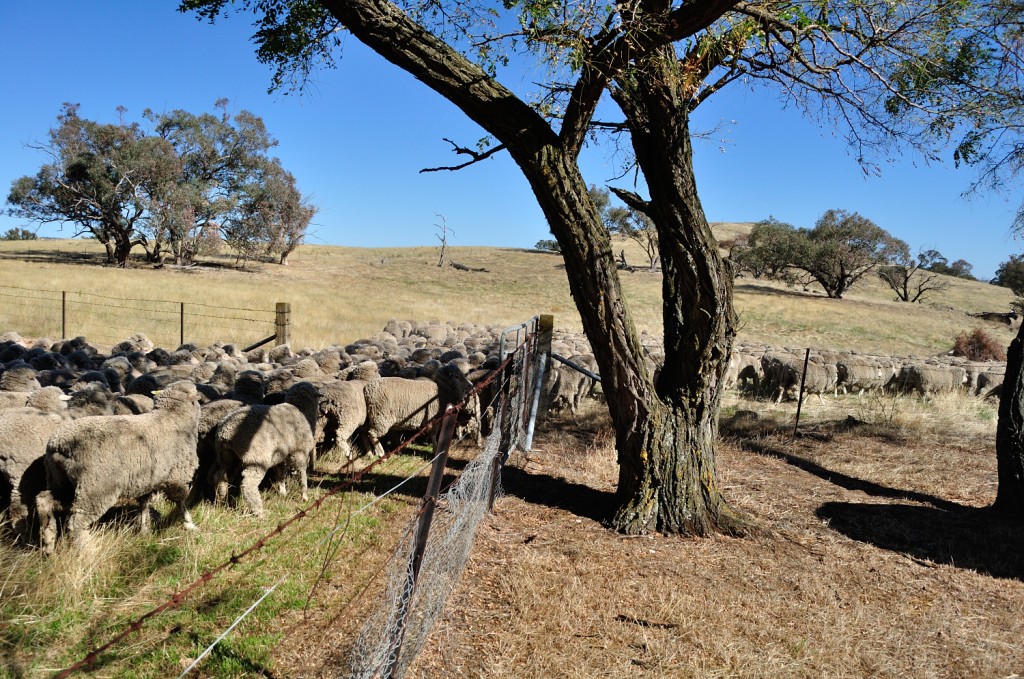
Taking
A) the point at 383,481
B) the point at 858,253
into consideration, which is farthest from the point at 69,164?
the point at 858,253

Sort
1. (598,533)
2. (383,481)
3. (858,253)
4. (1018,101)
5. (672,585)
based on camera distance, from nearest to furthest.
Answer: (672,585) < (598,533) < (383,481) < (1018,101) < (858,253)

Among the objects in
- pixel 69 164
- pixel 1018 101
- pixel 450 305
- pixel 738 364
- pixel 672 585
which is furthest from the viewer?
pixel 69 164

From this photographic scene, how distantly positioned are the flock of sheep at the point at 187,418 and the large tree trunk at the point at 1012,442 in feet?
19.6

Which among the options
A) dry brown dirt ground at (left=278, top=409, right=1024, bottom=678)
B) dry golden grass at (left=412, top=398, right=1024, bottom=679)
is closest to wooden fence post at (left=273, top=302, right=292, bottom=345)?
dry golden grass at (left=412, top=398, right=1024, bottom=679)

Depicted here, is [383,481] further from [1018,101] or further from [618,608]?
[1018,101]

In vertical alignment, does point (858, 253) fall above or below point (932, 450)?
above

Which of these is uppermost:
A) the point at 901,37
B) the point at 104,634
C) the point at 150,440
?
the point at 901,37

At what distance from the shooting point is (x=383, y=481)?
A: 25.6 ft

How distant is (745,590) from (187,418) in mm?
4926

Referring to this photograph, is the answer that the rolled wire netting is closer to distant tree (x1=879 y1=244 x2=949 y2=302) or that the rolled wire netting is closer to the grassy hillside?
the grassy hillside

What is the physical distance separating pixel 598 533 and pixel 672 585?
3.71 feet

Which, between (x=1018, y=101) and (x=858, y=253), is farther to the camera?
(x=858, y=253)

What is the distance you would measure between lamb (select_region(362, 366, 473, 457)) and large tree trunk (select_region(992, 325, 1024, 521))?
6.22 meters

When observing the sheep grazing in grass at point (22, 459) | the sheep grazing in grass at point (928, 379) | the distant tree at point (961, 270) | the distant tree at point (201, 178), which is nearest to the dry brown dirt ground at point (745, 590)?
the sheep grazing in grass at point (22, 459)
